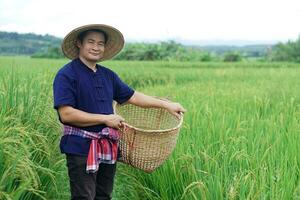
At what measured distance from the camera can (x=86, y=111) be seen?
2.74 meters

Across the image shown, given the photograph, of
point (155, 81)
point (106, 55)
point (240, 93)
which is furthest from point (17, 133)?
point (155, 81)

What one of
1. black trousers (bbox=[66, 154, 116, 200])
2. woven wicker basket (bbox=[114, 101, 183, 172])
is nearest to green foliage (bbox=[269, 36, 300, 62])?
woven wicker basket (bbox=[114, 101, 183, 172])

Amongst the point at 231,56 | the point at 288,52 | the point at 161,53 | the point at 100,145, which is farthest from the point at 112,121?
the point at 288,52

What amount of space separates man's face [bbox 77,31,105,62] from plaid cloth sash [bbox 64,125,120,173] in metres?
0.41

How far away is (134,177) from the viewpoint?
3627 mm

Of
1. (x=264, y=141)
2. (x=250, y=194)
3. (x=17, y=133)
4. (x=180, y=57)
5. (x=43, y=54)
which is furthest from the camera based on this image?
(x=43, y=54)

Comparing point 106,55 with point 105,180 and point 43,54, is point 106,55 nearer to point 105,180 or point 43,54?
point 105,180

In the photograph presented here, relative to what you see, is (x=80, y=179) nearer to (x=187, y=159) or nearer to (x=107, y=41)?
(x=187, y=159)

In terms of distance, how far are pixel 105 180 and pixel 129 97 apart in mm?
557

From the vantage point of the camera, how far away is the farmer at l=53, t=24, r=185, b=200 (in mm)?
2627

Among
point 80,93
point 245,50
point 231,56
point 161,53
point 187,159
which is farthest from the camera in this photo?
point 245,50

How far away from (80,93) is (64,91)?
0.39 ft

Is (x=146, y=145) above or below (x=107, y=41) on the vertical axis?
below

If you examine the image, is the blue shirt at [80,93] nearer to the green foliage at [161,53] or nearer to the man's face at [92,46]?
the man's face at [92,46]
